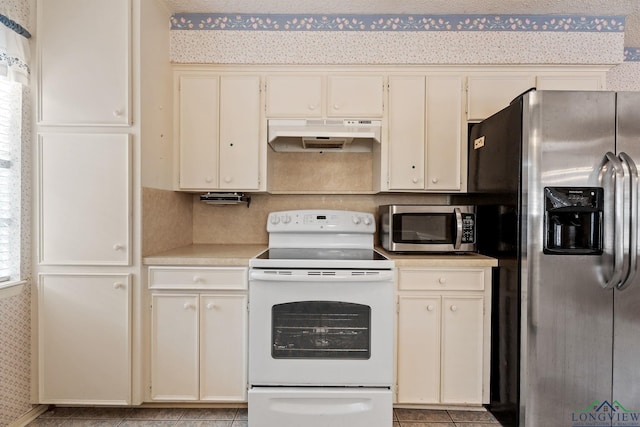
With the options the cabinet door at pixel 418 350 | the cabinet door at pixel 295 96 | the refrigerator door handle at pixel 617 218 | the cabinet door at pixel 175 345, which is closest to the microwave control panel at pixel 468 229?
the cabinet door at pixel 418 350

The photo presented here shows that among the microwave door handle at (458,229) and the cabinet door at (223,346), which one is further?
the microwave door handle at (458,229)

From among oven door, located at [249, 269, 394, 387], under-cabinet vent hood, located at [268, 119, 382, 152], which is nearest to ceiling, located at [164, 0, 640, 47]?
under-cabinet vent hood, located at [268, 119, 382, 152]

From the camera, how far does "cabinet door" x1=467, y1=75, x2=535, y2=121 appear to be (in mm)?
2273

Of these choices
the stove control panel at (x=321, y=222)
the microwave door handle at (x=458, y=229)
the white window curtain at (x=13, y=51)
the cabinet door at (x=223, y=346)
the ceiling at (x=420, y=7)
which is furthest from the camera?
the stove control panel at (x=321, y=222)

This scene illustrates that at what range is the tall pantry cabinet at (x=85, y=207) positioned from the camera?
6.17ft

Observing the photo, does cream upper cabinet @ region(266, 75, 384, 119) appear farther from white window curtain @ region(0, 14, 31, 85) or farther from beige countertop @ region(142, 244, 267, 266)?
white window curtain @ region(0, 14, 31, 85)

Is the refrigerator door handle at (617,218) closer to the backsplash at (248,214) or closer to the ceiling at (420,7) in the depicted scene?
the ceiling at (420,7)

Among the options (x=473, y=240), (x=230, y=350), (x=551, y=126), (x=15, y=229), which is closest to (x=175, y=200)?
(x=15, y=229)

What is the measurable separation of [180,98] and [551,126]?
87.1 inches

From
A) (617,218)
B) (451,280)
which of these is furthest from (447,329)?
(617,218)

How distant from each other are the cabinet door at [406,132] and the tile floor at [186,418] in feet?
4.63

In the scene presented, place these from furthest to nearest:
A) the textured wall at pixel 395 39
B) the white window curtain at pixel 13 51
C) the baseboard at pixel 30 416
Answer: the textured wall at pixel 395 39 < the baseboard at pixel 30 416 < the white window curtain at pixel 13 51

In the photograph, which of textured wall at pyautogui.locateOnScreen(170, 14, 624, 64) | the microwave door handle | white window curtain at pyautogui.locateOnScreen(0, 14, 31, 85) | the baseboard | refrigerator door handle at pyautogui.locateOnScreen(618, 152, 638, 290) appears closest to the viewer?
refrigerator door handle at pyautogui.locateOnScreen(618, 152, 638, 290)

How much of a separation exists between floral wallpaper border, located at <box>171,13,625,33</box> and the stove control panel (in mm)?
1255
